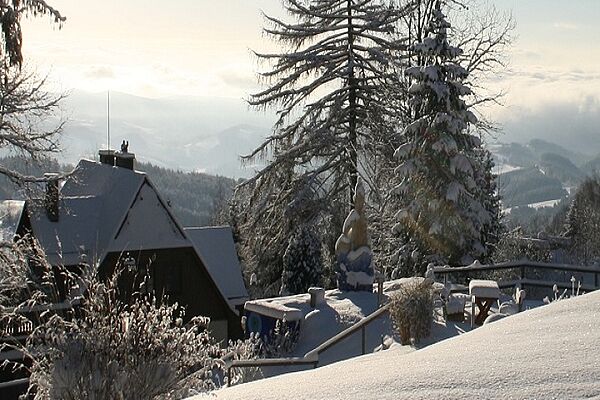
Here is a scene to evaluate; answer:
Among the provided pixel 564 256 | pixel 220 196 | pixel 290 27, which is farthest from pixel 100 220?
pixel 220 196

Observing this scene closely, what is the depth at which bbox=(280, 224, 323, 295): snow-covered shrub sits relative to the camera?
28766 mm

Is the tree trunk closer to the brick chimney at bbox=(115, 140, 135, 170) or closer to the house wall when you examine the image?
the house wall

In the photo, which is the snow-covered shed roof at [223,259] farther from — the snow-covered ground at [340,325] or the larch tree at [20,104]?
the larch tree at [20,104]

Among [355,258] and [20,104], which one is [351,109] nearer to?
[355,258]

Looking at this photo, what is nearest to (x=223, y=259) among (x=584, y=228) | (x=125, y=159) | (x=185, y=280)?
(x=185, y=280)

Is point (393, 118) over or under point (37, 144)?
over

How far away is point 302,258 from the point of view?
28875mm

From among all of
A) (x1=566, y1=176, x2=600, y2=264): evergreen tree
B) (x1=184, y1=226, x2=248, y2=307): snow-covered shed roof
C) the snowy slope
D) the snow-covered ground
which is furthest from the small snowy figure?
(x1=566, y1=176, x2=600, y2=264): evergreen tree

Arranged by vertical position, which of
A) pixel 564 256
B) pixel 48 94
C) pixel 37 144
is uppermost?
pixel 48 94

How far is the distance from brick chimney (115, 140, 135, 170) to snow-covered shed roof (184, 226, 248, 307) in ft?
11.8

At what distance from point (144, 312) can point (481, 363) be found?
3.21m

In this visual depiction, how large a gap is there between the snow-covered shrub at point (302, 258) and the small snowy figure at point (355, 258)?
969cm

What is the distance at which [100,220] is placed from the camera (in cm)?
2567

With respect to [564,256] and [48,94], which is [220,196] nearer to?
[564,256]
